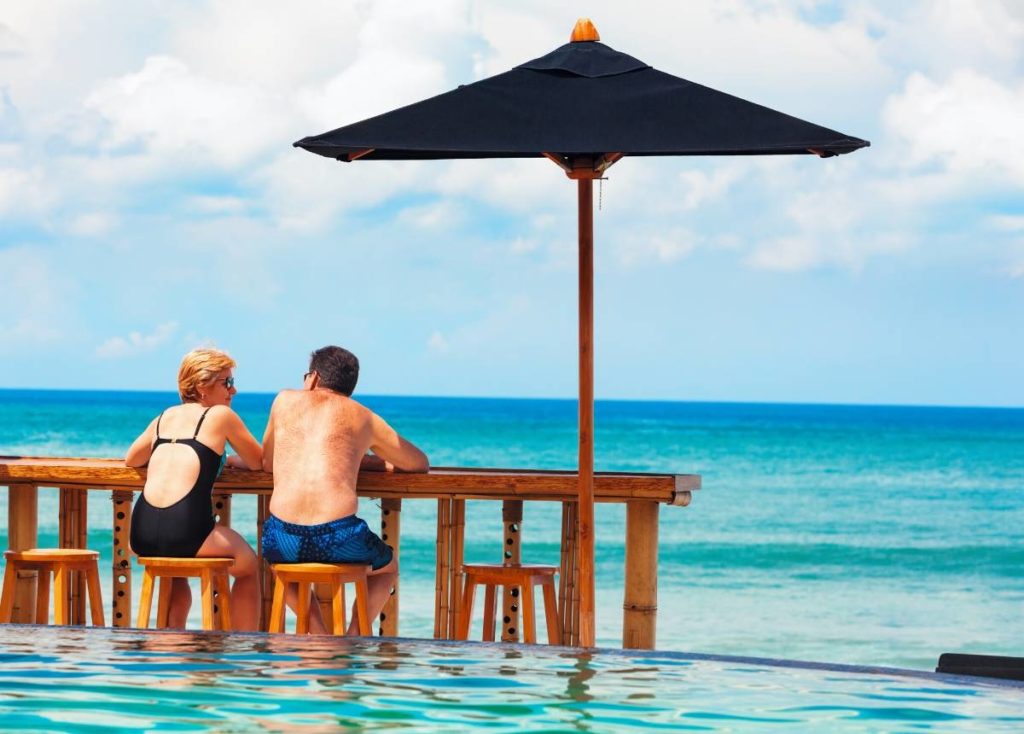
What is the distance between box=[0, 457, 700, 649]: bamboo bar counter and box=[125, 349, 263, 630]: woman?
0.43ft

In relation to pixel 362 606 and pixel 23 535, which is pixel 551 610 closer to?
pixel 362 606

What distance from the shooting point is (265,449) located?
5246 mm

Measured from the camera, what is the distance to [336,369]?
207 inches

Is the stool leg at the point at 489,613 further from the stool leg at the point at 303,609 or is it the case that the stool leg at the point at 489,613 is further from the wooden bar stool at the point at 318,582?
the stool leg at the point at 303,609

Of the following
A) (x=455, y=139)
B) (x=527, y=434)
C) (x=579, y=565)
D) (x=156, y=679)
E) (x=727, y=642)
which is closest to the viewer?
(x=156, y=679)

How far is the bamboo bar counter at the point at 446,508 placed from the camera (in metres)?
5.11

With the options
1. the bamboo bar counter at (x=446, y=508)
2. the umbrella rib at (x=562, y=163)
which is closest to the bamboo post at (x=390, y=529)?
the bamboo bar counter at (x=446, y=508)

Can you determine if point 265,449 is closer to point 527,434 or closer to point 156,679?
point 156,679

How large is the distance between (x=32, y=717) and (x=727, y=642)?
984cm

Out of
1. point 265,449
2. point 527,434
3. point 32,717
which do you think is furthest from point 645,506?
point 527,434

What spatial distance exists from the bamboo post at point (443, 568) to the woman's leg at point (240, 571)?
666 millimetres

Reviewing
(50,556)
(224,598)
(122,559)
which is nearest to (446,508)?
(224,598)

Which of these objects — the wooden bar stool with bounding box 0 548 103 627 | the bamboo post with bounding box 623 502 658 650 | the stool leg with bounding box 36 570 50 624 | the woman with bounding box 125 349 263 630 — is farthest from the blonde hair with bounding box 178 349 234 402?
the bamboo post with bounding box 623 502 658 650

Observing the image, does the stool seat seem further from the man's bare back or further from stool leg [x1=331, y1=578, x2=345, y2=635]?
stool leg [x1=331, y1=578, x2=345, y2=635]
